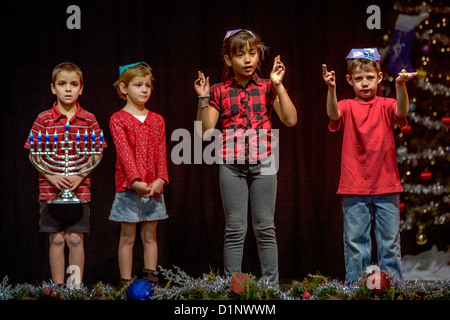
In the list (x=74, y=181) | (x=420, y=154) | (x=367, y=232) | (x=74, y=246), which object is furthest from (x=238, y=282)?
(x=420, y=154)

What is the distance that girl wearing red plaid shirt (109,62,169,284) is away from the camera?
3.16m

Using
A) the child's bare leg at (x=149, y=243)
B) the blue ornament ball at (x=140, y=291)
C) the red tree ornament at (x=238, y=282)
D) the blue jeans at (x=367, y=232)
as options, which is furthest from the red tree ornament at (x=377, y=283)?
the child's bare leg at (x=149, y=243)

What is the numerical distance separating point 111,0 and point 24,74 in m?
0.76

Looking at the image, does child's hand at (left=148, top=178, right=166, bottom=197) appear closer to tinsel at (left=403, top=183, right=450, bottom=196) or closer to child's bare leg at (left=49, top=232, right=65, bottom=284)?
child's bare leg at (left=49, top=232, right=65, bottom=284)

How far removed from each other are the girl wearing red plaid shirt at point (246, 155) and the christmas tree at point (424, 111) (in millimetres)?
1026

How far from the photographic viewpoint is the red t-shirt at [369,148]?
118 inches

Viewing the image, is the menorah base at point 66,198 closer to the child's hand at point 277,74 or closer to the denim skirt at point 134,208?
the denim skirt at point 134,208

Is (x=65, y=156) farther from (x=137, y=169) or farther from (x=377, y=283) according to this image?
(x=377, y=283)

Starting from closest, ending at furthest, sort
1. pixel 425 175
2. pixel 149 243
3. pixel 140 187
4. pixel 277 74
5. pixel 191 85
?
pixel 277 74
pixel 140 187
pixel 149 243
pixel 425 175
pixel 191 85

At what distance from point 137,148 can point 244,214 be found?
0.72 m

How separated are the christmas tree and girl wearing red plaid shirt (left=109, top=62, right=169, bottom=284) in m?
1.57

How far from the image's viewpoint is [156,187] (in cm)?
316

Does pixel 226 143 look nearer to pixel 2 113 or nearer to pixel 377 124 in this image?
pixel 377 124
